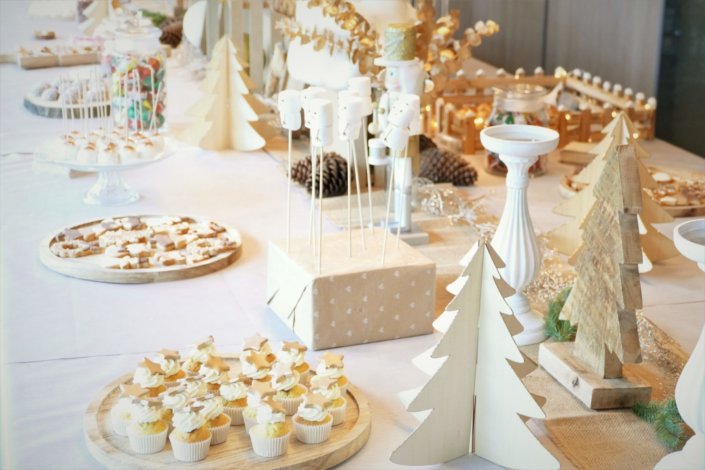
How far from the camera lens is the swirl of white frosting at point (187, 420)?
6.41ft

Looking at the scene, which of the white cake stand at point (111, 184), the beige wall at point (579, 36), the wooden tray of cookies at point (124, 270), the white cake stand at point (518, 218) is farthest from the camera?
the beige wall at point (579, 36)

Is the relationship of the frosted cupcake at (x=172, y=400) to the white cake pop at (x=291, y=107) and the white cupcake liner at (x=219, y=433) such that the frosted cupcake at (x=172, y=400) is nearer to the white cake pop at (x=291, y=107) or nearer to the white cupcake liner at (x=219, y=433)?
the white cupcake liner at (x=219, y=433)

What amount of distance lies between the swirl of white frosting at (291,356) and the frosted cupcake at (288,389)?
0.06m

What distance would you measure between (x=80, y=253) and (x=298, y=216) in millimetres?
801

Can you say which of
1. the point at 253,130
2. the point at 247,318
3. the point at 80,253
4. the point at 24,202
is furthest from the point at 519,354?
the point at 253,130

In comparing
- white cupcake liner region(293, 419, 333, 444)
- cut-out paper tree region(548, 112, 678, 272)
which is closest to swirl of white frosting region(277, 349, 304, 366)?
white cupcake liner region(293, 419, 333, 444)

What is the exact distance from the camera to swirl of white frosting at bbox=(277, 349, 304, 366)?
223cm

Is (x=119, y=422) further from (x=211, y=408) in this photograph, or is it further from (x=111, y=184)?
(x=111, y=184)

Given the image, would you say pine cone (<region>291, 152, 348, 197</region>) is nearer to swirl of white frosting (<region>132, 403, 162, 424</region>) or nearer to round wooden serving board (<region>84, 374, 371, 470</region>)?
round wooden serving board (<region>84, 374, 371, 470</region>)

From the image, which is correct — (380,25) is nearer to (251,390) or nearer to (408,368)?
(408,368)

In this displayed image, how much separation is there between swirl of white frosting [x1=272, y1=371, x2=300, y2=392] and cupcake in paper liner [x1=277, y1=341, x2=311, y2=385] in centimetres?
7

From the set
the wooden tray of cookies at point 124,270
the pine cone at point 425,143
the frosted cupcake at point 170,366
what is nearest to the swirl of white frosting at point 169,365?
the frosted cupcake at point 170,366

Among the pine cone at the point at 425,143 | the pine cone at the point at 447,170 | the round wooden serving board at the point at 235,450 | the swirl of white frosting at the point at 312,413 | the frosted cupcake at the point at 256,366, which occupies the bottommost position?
the round wooden serving board at the point at 235,450

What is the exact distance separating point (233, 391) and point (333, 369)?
220 mm
